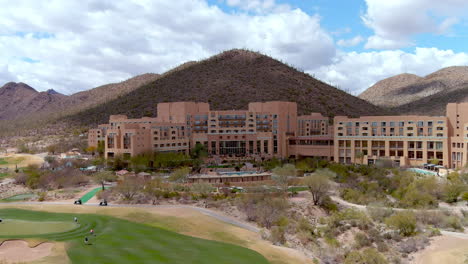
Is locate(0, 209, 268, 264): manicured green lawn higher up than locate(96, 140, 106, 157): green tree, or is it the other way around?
locate(96, 140, 106, 157): green tree

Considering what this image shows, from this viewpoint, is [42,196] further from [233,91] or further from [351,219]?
[233,91]

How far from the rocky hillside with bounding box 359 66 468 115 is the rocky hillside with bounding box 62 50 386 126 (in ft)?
56.8

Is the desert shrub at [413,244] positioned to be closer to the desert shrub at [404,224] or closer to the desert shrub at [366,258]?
the desert shrub at [404,224]

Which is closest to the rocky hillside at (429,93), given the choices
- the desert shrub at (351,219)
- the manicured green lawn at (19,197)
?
the desert shrub at (351,219)

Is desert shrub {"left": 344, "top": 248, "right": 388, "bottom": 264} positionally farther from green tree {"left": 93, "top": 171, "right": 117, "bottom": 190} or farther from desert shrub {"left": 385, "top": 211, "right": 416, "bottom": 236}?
green tree {"left": 93, "top": 171, "right": 117, "bottom": 190}

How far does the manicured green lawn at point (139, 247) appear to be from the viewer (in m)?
28.8

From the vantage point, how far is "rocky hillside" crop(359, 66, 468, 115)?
134m

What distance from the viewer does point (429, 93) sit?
169250 millimetres

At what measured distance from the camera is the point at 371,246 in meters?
33.6

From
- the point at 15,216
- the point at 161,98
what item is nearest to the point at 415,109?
the point at 161,98

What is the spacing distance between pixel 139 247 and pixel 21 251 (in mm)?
9374

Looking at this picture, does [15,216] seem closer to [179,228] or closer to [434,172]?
[179,228]

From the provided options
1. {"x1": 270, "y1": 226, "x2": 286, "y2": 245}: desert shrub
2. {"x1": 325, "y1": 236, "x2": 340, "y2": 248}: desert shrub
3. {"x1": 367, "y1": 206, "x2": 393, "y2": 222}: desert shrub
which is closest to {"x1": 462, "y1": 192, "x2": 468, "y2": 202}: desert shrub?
{"x1": 367, "y1": 206, "x2": 393, "y2": 222}: desert shrub

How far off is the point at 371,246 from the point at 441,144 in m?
40.8
